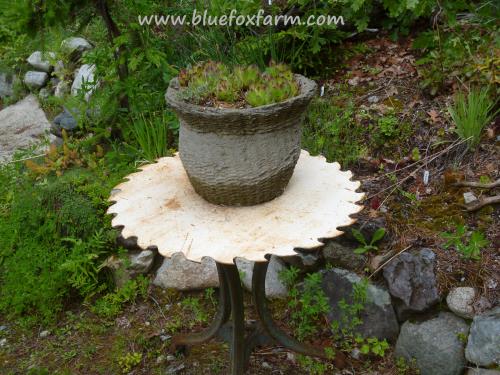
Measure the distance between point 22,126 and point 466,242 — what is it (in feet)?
14.8

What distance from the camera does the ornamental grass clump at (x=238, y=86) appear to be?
1691 mm

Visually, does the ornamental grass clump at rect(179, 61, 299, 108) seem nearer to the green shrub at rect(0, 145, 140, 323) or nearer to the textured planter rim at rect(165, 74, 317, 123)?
the textured planter rim at rect(165, 74, 317, 123)

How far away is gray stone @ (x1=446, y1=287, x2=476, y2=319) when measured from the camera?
2.41m

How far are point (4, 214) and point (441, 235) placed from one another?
111 inches

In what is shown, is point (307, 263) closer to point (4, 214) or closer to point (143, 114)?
point (143, 114)

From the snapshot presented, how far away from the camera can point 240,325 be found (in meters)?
2.33

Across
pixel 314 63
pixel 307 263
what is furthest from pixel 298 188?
pixel 314 63

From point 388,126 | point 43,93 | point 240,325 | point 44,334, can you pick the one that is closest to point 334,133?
point 388,126

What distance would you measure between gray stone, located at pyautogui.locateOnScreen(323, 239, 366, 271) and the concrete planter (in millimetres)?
1040

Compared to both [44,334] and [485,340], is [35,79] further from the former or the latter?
[485,340]

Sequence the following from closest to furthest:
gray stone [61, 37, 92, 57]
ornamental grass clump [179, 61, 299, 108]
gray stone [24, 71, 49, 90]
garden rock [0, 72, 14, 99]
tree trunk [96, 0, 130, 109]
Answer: ornamental grass clump [179, 61, 299, 108]
tree trunk [96, 0, 130, 109]
gray stone [61, 37, 92, 57]
gray stone [24, 71, 49, 90]
garden rock [0, 72, 14, 99]

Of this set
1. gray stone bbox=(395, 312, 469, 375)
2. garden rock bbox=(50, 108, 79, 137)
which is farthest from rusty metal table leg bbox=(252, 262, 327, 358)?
garden rock bbox=(50, 108, 79, 137)

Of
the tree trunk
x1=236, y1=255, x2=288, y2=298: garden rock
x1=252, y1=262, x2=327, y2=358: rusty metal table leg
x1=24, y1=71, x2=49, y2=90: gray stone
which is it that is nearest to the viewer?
Answer: x1=252, y1=262, x2=327, y2=358: rusty metal table leg

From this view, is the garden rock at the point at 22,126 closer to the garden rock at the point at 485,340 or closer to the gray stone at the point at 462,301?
the gray stone at the point at 462,301
